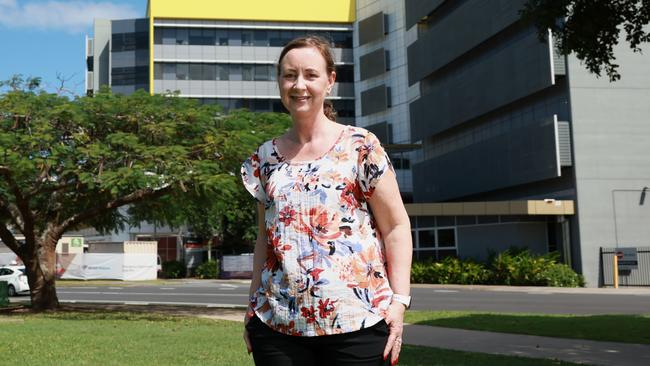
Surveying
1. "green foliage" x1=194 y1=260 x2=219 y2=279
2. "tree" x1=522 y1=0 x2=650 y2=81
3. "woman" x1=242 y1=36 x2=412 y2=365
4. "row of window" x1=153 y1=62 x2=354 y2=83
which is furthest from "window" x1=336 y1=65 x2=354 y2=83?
"woman" x1=242 y1=36 x2=412 y2=365

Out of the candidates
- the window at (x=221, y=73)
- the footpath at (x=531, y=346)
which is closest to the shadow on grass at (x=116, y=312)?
the footpath at (x=531, y=346)

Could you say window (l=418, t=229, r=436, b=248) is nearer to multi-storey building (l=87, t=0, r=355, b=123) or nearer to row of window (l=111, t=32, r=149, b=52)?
multi-storey building (l=87, t=0, r=355, b=123)

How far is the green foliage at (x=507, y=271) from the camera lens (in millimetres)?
30969

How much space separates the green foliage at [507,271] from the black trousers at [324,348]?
29681 mm

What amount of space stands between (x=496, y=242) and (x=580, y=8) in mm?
23878

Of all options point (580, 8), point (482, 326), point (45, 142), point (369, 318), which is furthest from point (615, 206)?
point (369, 318)

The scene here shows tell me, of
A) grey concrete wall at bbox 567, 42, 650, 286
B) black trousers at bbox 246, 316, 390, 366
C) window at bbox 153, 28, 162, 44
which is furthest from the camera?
window at bbox 153, 28, 162, 44

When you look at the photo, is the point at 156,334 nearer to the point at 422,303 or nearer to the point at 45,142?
the point at 45,142

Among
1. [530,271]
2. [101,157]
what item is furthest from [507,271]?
[101,157]

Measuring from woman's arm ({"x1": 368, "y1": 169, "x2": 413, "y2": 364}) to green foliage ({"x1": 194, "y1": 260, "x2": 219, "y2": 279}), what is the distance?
146ft

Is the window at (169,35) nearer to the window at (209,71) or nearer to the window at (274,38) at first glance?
the window at (209,71)

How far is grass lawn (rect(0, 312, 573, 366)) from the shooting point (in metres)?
9.58

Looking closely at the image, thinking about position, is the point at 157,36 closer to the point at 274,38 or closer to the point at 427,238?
the point at 274,38

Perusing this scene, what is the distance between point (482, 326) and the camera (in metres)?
14.6
